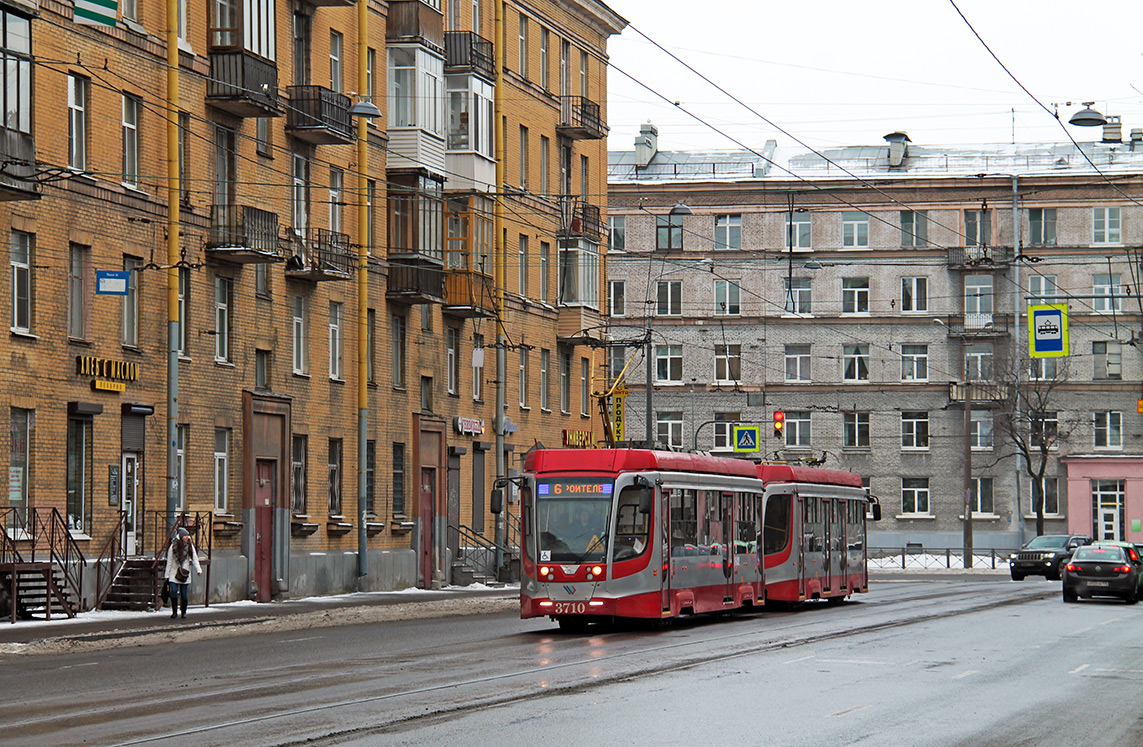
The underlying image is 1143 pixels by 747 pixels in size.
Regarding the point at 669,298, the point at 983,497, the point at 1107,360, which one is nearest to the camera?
the point at 983,497

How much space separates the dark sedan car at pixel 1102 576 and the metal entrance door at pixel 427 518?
15.8m

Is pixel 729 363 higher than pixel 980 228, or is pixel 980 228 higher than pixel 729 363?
pixel 980 228

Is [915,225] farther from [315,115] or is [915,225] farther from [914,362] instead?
[315,115]

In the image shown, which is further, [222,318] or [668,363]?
[668,363]

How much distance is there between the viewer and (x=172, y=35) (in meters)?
33.0

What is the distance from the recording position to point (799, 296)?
83.0 m

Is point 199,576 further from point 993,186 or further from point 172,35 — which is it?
point 993,186

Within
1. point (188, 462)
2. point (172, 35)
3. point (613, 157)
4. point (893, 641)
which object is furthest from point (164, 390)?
point (613, 157)

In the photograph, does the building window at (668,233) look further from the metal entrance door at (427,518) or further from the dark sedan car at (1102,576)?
the dark sedan car at (1102,576)

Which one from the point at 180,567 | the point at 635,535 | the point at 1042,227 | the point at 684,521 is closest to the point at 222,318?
the point at 180,567

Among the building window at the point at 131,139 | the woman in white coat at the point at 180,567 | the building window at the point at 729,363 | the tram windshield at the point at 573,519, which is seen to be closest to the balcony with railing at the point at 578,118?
the building window at the point at 131,139

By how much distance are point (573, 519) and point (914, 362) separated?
5667cm

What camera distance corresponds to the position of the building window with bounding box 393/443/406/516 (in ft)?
145

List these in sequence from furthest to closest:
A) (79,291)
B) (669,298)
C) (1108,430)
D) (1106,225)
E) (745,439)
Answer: (669,298) < (1106,225) < (1108,430) < (745,439) < (79,291)
